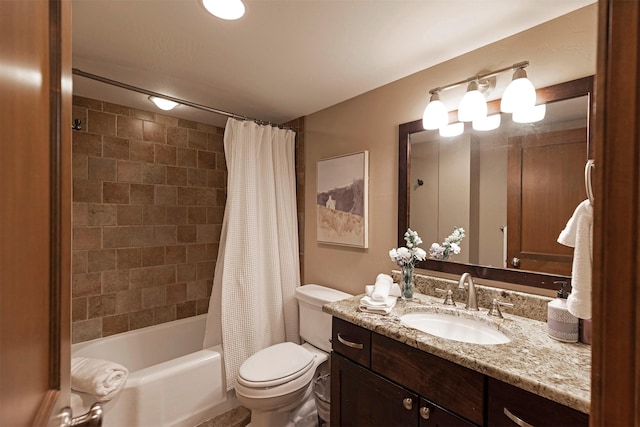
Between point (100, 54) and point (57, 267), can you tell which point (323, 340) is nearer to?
point (57, 267)

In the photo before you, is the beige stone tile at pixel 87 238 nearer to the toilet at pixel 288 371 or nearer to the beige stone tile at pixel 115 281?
the beige stone tile at pixel 115 281

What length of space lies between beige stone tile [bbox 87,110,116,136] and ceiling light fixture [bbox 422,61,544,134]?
2320mm

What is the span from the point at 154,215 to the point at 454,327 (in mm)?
2414

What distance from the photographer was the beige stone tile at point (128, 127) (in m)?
2.32

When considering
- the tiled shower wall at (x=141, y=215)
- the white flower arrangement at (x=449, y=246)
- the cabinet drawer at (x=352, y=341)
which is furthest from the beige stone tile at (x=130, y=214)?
the white flower arrangement at (x=449, y=246)

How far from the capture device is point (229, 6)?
1.20m

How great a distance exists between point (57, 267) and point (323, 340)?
5.88 feet

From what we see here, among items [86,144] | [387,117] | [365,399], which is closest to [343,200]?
[387,117]

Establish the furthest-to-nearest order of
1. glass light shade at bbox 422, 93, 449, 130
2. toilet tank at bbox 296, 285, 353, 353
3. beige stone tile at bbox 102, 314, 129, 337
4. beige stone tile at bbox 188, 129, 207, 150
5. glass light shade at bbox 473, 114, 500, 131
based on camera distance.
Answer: beige stone tile at bbox 188, 129, 207, 150, beige stone tile at bbox 102, 314, 129, 337, toilet tank at bbox 296, 285, 353, 353, glass light shade at bbox 422, 93, 449, 130, glass light shade at bbox 473, 114, 500, 131

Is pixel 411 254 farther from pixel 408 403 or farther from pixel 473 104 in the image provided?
pixel 473 104

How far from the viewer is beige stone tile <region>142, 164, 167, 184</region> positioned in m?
2.45

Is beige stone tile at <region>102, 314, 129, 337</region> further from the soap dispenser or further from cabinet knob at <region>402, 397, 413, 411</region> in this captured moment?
the soap dispenser

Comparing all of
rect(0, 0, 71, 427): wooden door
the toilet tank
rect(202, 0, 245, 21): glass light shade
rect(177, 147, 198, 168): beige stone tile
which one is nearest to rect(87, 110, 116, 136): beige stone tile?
rect(177, 147, 198, 168): beige stone tile

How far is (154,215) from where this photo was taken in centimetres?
250
